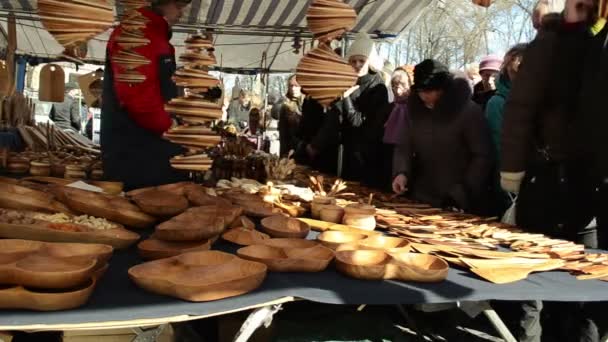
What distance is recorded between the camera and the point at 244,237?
1397mm

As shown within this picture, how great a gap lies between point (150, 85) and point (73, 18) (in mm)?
411

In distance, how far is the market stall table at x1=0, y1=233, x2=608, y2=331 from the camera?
88 centimetres

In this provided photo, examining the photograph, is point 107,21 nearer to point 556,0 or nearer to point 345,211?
point 345,211

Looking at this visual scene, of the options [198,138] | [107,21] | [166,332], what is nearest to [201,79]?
[198,138]

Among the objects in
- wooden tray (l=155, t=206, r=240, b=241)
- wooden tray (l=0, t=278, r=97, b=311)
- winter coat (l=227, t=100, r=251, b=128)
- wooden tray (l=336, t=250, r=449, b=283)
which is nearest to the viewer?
wooden tray (l=0, t=278, r=97, b=311)

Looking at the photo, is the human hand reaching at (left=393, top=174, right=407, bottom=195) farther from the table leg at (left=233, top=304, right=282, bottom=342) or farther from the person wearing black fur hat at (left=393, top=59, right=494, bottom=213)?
the table leg at (left=233, top=304, right=282, bottom=342)

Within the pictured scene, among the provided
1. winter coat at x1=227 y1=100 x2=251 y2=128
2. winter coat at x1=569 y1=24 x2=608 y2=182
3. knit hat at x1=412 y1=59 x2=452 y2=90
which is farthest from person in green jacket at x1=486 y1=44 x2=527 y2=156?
winter coat at x1=227 y1=100 x2=251 y2=128

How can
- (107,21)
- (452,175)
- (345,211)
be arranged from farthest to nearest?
(452,175) → (345,211) → (107,21)

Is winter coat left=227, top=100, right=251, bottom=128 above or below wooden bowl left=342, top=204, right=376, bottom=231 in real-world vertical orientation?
above

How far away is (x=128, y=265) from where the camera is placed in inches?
45.7

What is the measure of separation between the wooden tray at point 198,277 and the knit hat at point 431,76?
5.00 ft

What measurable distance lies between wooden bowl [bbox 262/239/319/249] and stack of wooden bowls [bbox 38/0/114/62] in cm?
79

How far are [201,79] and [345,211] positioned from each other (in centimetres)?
62

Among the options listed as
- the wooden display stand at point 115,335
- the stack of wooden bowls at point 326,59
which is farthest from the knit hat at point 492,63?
the wooden display stand at point 115,335
